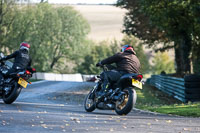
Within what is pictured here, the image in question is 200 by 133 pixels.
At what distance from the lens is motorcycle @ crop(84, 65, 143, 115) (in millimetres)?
11328

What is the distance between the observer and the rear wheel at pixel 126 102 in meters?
11.2

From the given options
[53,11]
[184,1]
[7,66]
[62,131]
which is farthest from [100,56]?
[62,131]

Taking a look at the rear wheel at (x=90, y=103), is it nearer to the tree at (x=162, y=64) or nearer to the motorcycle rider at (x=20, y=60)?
the motorcycle rider at (x=20, y=60)

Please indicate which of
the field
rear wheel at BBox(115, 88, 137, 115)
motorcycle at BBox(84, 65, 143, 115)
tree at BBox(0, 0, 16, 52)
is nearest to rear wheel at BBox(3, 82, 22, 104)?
motorcycle at BBox(84, 65, 143, 115)

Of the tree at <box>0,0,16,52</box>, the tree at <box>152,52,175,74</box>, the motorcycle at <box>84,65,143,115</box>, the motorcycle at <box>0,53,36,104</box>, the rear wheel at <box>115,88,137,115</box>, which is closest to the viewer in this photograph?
the rear wheel at <box>115,88,137,115</box>

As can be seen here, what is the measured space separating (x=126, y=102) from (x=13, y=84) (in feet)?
14.6

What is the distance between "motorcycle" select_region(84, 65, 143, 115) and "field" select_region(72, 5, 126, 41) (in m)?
119

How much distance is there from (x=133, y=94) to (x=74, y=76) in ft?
220

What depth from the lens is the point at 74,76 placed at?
77.9m

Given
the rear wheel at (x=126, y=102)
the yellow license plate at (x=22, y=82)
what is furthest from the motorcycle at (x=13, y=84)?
A: the rear wheel at (x=126, y=102)

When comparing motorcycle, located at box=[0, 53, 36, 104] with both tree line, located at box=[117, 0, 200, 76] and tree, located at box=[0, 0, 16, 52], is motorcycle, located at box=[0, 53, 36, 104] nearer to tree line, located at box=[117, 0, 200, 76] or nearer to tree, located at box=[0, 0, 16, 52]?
tree line, located at box=[117, 0, 200, 76]

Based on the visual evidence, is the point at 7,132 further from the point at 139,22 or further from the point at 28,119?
the point at 139,22

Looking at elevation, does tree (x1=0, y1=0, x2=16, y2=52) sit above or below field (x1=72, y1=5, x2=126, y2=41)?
above

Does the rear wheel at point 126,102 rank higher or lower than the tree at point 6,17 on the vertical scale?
higher
